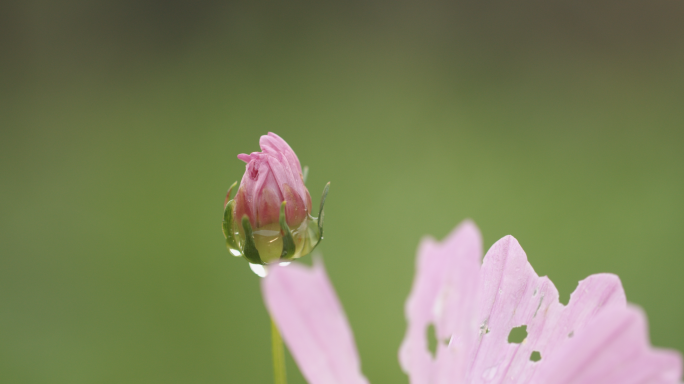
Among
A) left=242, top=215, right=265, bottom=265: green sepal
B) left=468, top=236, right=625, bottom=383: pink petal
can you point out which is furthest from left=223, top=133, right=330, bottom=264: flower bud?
left=468, top=236, right=625, bottom=383: pink petal

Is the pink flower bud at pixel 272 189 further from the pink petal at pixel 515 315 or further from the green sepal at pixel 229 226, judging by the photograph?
the pink petal at pixel 515 315

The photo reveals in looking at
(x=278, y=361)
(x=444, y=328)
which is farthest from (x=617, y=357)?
(x=278, y=361)

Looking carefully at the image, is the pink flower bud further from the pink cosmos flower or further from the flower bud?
the pink cosmos flower

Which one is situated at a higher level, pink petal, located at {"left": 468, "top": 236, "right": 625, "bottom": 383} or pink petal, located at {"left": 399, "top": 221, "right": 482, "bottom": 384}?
pink petal, located at {"left": 399, "top": 221, "right": 482, "bottom": 384}

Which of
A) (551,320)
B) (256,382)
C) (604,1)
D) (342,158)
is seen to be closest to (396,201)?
(342,158)

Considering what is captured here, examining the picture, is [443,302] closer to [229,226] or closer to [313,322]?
[313,322]

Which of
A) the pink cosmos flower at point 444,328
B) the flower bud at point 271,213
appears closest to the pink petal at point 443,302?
the pink cosmos flower at point 444,328
